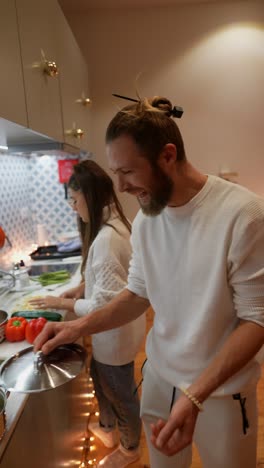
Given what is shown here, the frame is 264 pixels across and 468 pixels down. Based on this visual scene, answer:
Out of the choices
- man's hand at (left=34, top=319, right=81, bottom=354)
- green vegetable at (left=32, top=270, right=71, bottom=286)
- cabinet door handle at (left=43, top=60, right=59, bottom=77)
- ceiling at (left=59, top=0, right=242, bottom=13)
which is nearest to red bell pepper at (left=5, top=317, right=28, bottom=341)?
man's hand at (left=34, top=319, right=81, bottom=354)

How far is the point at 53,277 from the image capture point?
6.26 feet

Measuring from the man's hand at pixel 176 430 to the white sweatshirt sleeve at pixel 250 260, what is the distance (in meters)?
0.24

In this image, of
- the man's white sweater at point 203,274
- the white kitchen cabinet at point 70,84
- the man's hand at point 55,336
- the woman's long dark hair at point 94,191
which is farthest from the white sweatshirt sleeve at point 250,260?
the white kitchen cabinet at point 70,84

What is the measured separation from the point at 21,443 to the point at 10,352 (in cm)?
33

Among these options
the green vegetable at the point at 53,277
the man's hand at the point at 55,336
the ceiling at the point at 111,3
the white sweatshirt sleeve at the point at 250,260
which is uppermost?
the ceiling at the point at 111,3

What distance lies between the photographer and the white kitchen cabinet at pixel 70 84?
1704 mm

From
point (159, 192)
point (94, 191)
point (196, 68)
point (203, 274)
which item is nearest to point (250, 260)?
point (203, 274)

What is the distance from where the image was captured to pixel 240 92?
2.86 m

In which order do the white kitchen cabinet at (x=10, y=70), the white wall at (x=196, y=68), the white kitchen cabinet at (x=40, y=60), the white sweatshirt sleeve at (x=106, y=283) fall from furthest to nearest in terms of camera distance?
the white wall at (x=196, y=68)
the white sweatshirt sleeve at (x=106, y=283)
the white kitchen cabinet at (x=40, y=60)
the white kitchen cabinet at (x=10, y=70)

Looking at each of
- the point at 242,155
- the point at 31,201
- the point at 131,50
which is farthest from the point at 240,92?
the point at 31,201

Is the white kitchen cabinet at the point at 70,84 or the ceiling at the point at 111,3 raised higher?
the ceiling at the point at 111,3

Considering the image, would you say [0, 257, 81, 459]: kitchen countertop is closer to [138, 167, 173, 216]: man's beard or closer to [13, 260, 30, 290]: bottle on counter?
[13, 260, 30, 290]: bottle on counter

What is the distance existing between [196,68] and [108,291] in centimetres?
232

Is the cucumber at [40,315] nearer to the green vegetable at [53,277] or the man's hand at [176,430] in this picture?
the green vegetable at [53,277]
